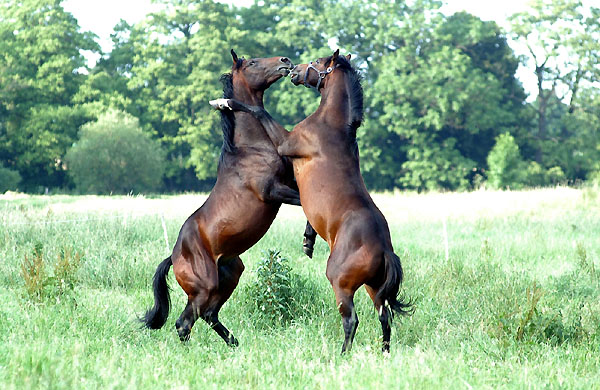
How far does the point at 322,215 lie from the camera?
17.5 feet

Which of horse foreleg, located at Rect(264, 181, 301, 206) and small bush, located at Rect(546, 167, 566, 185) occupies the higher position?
small bush, located at Rect(546, 167, 566, 185)

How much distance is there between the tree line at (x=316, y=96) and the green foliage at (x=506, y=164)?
3.7 inches

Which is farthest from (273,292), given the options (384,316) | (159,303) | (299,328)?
(384,316)

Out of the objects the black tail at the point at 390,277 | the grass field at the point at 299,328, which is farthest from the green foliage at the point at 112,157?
the black tail at the point at 390,277

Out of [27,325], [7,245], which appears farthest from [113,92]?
[27,325]

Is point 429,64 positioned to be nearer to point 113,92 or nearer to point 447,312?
point 113,92

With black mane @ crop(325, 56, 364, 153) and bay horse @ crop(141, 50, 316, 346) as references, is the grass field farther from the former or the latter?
black mane @ crop(325, 56, 364, 153)

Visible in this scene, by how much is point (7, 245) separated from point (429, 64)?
35182 millimetres

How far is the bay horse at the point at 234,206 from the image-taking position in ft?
18.7

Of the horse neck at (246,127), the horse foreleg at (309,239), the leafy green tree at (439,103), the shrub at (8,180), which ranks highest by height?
the leafy green tree at (439,103)

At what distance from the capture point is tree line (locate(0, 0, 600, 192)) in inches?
1608

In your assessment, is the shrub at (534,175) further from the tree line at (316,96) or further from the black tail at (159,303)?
the black tail at (159,303)

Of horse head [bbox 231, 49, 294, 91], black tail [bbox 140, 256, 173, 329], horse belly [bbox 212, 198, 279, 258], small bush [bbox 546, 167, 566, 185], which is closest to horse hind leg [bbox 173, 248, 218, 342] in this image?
horse belly [bbox 212, 198, 279, 258]

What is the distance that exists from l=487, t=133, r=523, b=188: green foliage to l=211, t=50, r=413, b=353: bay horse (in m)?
34.2
